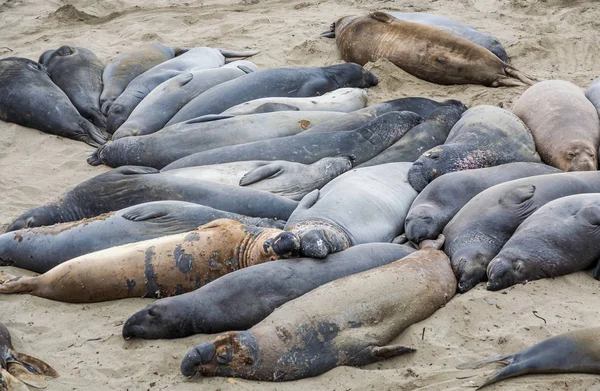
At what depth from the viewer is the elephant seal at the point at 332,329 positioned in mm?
4469

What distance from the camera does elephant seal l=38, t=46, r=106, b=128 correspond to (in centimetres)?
907

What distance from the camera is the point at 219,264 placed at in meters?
5.44

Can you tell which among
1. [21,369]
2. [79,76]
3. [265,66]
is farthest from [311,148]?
Result: [79,76]

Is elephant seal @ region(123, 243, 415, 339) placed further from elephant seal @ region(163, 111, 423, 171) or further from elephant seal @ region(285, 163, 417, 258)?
elephant seal @ region(163, 111, 423, 171)

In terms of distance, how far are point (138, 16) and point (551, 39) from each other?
217 inches

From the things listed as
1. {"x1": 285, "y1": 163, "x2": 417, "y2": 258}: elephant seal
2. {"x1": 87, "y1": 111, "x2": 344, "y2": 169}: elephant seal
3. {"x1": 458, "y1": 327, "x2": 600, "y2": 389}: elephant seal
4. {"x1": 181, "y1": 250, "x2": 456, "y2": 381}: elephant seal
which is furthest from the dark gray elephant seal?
{"x1": 458, "y1": 327, "x2": 600, "y2": 389}: elephant seal

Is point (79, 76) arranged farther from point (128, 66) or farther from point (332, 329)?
point (332, 329)

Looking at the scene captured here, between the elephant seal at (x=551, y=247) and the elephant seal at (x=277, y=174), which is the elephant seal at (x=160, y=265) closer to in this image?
the elephant seal at (x=277, y=174)

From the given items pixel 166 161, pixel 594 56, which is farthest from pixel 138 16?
Result: pixel 594 56

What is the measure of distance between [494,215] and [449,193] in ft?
1.79

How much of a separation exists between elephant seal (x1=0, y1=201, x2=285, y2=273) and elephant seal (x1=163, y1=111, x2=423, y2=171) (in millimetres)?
1081

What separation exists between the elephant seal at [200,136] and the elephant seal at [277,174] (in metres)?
0.54

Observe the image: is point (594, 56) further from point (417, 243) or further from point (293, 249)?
point (293, 249)

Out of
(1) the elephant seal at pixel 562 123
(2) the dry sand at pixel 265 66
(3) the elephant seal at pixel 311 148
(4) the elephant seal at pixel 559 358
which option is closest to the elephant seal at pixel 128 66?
(2) the dry sand at pixel 265 66
